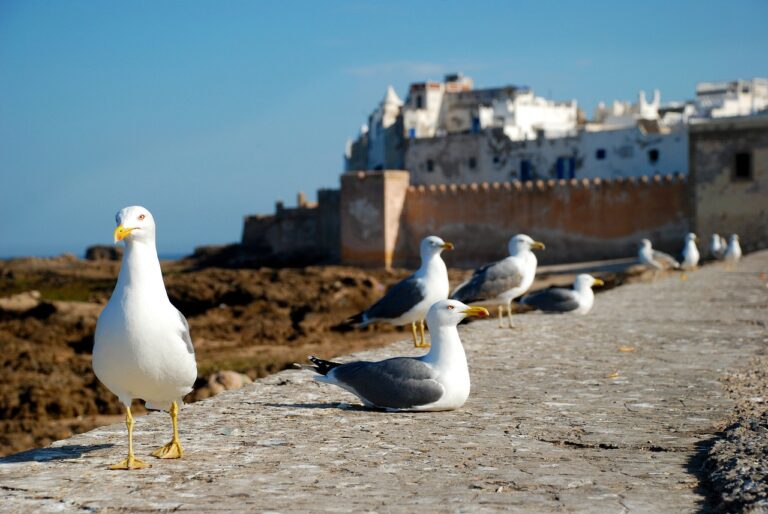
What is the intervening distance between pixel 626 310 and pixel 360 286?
37.5 feet

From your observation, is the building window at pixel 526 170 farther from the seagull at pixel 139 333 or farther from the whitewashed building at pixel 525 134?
the seagull at pixel 139 333

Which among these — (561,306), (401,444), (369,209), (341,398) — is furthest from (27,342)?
(369,209)

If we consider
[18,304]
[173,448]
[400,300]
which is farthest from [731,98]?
[173,448]

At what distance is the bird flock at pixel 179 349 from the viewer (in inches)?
162

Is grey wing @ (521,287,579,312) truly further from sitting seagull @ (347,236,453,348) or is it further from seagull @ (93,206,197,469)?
seagull @ (93,206,197,469)

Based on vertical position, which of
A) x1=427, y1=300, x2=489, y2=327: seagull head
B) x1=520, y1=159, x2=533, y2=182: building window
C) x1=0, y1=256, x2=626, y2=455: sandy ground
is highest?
x1=520, y1=159, x2=533, y2=182: building window

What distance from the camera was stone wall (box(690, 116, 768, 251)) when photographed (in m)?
27.3

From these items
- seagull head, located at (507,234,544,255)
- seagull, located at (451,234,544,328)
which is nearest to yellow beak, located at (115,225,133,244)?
seagull, located at (451,234,544,328)

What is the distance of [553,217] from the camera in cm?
3150

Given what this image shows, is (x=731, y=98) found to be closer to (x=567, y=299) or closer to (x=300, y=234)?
(x=300, y=234)

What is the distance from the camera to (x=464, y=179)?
43688 millimetres

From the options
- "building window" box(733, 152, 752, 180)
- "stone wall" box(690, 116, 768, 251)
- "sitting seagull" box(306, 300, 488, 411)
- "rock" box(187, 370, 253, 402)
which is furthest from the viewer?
"building window" box(733, 152, 752, 180)

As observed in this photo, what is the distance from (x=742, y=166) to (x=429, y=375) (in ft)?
80.4

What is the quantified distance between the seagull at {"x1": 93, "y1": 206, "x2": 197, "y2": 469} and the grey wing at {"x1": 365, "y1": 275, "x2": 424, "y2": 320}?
3330mm
